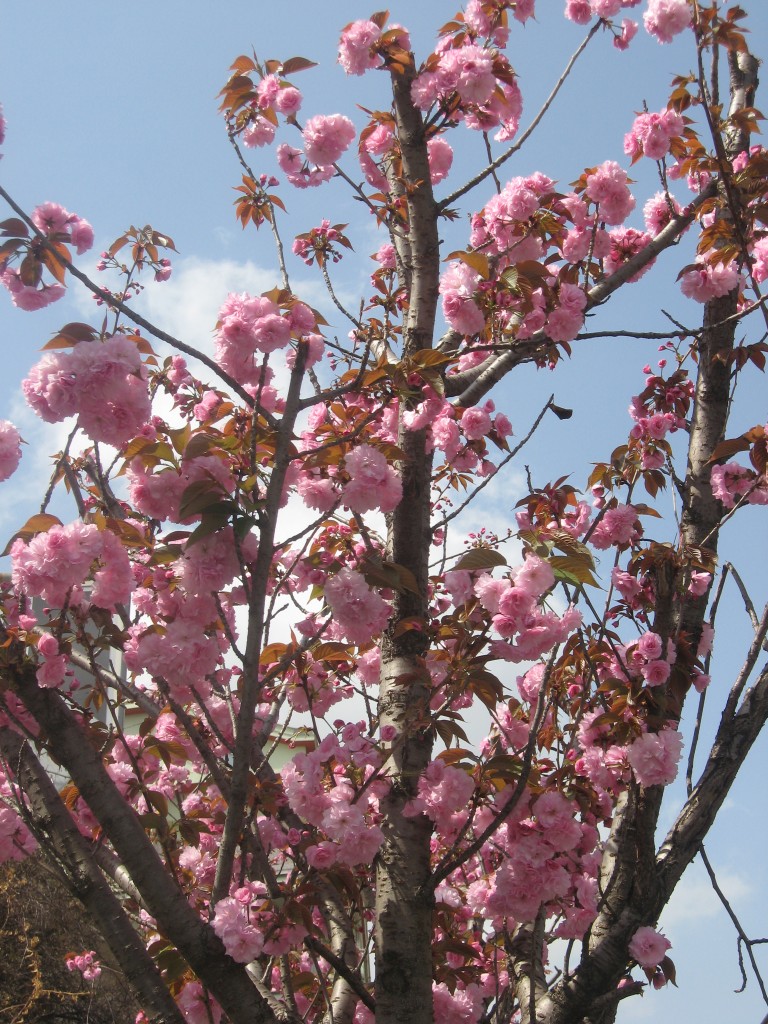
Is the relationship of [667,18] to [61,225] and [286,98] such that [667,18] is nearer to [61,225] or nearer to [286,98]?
[286,98]

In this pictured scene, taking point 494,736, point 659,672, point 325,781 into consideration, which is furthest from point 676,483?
point 325,781

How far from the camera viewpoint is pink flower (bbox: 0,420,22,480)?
87.2 inches

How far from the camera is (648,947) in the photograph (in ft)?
7.57

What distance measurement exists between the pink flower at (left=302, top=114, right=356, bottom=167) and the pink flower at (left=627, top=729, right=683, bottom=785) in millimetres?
2491

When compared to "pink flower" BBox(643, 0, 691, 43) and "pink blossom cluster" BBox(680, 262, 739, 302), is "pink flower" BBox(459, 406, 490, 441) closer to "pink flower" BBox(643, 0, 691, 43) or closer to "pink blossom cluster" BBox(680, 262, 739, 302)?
"pink blossom cluster" BBox(680, 262, 739, 302)

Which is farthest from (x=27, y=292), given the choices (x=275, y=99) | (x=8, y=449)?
(x=275, y=99)

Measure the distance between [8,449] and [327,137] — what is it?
1928 millimetres

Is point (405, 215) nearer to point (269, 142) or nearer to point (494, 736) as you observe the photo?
point (269, 142)

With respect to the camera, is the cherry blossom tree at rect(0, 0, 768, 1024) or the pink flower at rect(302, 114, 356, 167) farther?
the pink flower at rect(302, 114, 356, 167)

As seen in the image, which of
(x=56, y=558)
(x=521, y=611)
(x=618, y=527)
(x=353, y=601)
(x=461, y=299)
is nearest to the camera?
(x=56, y=558)

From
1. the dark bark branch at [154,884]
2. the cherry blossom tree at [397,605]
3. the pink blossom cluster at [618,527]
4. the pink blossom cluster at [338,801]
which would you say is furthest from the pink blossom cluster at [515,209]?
the dark bark branch at [154,884]

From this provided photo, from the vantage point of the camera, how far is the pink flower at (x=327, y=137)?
3.38m

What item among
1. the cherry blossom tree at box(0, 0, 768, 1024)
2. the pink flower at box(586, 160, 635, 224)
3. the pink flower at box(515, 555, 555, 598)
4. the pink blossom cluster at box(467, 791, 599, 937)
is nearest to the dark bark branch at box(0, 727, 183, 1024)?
the cherry blossom tree at box(0, 0, 768, 1024)

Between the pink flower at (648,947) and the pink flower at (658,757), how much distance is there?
398 mm
